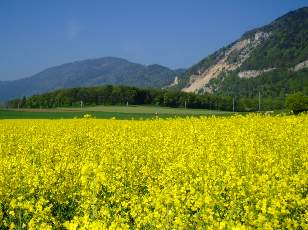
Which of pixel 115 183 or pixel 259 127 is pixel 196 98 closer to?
pixel 259 127

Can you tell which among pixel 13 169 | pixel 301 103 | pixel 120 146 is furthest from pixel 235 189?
pixel 301 103

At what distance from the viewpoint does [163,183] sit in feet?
31.3

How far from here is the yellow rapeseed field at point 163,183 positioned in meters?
6.75

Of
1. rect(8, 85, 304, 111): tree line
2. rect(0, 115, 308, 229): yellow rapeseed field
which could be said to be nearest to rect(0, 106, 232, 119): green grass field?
rect(0, 115, 308, 229): yellow rapeseed field

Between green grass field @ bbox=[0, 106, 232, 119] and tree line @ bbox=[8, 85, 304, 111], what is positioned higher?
tree line @ bbox=[8, 85, 304, 111]

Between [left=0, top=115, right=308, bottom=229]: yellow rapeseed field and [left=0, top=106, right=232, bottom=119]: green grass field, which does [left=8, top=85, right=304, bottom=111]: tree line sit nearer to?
[left=0, top=106, right=232, bottom=119]: green grass field

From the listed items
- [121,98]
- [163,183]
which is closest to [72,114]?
[121,98]

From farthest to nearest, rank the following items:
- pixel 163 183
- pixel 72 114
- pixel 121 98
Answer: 1. pixel 121 98
2. pixel 72 114
3. pixel 163 183

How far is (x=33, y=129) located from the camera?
21.5 metres

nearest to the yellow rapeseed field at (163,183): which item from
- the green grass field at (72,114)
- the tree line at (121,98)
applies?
the green grass field at (72,114)

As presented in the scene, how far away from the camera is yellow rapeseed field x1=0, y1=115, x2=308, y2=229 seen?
22.1ft

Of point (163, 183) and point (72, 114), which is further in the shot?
point (72, 114)

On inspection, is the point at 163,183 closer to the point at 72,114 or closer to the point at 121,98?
the point at 72,114

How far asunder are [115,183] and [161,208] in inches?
127
